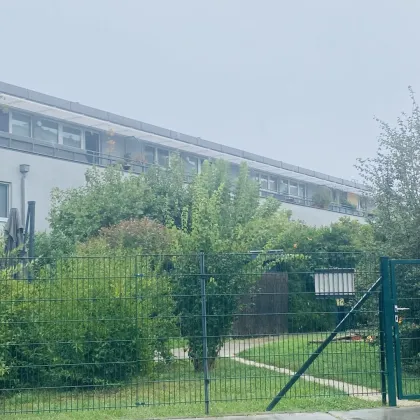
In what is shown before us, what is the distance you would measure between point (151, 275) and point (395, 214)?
461 cm

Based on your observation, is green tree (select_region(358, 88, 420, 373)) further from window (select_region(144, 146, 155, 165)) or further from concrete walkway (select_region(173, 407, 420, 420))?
window (select_region(144, 146, 155, 165))

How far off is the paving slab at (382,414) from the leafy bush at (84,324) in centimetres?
A: 246

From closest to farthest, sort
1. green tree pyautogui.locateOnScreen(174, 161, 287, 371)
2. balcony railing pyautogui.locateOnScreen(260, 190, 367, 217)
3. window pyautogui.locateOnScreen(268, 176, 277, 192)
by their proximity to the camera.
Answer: green tree pyautogui.locateOnScreen(174, 161, 287, 371), balcony railing pyautogui.locateOnScreen(260, 190, 367, 217), window pyautogui.locateOnScreen(268, 176, 277, 192)

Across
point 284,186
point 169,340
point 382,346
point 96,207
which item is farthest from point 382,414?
point 284,186

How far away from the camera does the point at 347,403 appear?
30.7 feet

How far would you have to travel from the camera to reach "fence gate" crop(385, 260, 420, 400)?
365 inches

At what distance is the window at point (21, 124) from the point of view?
25469mm

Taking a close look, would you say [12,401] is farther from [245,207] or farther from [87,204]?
[245,207]

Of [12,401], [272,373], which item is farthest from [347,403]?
[12,401]

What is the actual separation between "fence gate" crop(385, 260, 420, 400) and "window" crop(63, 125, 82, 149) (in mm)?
19252

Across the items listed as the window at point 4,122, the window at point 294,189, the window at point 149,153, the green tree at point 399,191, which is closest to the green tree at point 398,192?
the green tree at point 399,191

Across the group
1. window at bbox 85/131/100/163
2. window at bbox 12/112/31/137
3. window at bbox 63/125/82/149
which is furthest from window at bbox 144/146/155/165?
window at bbox 12/112/31/137

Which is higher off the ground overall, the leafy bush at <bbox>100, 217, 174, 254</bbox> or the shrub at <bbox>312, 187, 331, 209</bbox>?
the shrub at <bbox>312, 187, 331, 209</bbox>

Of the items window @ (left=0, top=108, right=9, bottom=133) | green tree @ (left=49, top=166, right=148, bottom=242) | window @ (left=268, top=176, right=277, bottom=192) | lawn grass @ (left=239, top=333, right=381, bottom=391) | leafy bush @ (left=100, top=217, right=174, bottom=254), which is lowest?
lawn grass @ (left=239, top=333, right=381, bottom=391)
